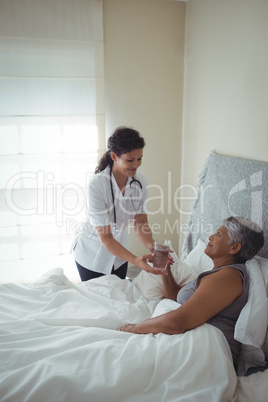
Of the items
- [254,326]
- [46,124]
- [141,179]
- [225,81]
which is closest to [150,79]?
[225,81]

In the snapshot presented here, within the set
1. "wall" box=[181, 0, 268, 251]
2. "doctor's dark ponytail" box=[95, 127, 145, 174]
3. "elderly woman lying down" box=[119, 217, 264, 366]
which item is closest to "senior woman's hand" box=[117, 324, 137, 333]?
"elderly woman lying down" box=[119, 217, 264, 366]

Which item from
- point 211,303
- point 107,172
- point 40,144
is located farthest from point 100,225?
point 40,144

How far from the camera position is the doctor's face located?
6.26ft

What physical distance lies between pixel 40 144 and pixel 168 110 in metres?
1.22

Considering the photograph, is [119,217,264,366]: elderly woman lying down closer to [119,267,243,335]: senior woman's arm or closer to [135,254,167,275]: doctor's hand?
[119,267,243,335]: senior woman's arm

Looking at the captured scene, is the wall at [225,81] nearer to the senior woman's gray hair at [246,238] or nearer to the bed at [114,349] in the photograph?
the bed at [114,349]

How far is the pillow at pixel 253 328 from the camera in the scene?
140cm

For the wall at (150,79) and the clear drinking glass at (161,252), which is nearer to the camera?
the clear drinking glass at (161,252)

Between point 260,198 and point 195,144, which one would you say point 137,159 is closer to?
point 260,198

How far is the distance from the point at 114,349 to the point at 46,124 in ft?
6.81

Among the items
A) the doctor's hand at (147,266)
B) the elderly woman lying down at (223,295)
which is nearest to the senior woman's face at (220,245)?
the elderly woman lying down at (223,295)

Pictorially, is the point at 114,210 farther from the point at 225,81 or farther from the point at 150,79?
the point at 150,79

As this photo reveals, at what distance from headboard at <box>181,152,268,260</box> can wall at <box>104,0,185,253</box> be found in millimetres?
791

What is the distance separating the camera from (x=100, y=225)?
79.3 inches
